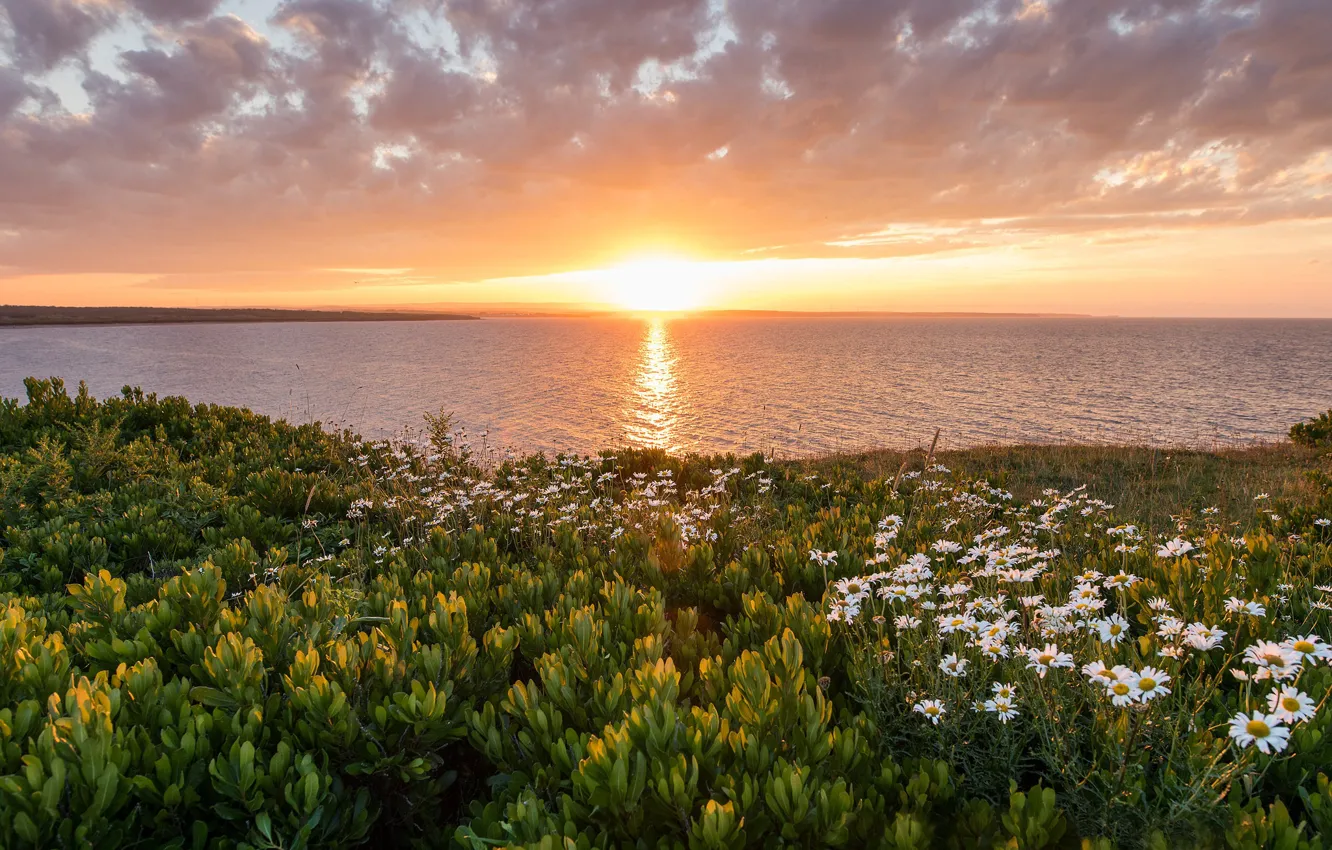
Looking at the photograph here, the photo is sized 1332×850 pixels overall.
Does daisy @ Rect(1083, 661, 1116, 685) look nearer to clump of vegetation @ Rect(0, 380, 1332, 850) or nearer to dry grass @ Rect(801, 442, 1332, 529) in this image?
clump of vegetation @ Rect(0, 380, 1332, 850)

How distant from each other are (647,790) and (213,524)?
697 centimetres

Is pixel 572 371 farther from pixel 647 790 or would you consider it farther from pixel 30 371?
pixel 647 790

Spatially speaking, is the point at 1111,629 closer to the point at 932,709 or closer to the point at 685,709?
the point at 932,709

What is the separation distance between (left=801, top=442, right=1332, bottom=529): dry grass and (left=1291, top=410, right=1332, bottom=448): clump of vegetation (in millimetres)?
393

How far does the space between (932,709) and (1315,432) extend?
1012 inches

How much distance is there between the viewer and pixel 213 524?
23.2 feet

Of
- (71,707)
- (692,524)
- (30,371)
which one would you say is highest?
(71,707)

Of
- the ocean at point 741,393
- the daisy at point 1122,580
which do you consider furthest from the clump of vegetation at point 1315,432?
the daisy at point 1122,580

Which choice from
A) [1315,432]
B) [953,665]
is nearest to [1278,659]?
[953,665]

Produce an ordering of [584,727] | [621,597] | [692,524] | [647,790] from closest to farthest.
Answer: [647,790] → [584,727] → [621,597] → [692,524]

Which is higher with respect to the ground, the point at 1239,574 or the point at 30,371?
the point at 1239,574

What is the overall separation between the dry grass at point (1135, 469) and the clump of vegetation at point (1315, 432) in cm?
39

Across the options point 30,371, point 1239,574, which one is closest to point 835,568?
point 1239,574

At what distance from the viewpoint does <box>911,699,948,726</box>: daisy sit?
2.43m
